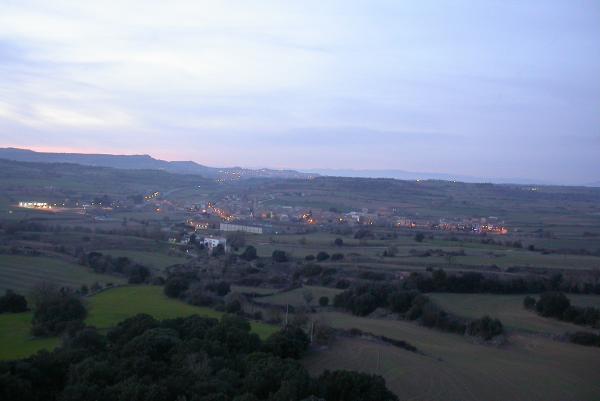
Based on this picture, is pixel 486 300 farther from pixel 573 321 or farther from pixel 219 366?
pixel 219 366

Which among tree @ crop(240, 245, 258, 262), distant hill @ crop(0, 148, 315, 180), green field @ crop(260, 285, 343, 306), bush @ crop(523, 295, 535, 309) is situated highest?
distant hill @ crop(0, 148, 315, 180)

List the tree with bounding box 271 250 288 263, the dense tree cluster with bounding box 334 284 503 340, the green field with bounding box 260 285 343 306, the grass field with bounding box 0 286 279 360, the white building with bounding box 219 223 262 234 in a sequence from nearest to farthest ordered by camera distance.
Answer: the grass field with bounding box 0 286 279 360 < the dense tree cluster with bounding box 334 284 503 340 < the green field with bounding box 260 285 343 306 < the tree with bounding box 271 250 288 263 < the white building with bounding box 219 223 262 234

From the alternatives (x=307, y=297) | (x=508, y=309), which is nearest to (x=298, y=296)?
(x=307, y=297)

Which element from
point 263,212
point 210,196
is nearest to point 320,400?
point 263,212

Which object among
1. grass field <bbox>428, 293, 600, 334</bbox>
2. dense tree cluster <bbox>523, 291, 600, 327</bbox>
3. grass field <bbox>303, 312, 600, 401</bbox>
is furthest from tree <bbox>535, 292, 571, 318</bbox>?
grass field <bbox>303, 312, 600, 401</bbox>

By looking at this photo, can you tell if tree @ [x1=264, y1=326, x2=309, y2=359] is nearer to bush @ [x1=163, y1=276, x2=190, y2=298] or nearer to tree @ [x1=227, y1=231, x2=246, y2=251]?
bush @ [x1=163, y1=276, x2=190, y2=298]

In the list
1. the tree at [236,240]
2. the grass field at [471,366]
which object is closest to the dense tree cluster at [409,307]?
the grass field at [471,366]
